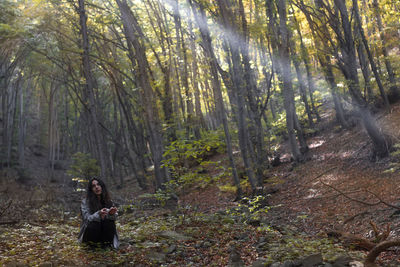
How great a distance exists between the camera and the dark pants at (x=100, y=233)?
183 inches

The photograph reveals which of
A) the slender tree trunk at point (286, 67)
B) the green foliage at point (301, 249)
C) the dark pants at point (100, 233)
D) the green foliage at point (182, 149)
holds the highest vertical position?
the slender tree trunk at point (286, 67)

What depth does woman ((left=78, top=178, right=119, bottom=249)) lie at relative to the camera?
456cm

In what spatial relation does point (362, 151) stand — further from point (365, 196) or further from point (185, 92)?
point (185, 92)

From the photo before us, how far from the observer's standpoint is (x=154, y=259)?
4.27m

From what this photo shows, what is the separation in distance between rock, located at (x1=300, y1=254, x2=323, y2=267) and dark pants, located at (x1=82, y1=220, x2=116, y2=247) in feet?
8.99

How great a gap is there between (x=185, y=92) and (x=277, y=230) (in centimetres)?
958

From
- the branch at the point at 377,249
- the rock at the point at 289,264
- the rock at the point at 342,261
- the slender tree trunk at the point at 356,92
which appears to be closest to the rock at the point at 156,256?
the rock at the point at 289,264

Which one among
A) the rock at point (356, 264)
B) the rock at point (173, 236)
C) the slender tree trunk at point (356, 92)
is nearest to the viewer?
the rock at point (356, 264)

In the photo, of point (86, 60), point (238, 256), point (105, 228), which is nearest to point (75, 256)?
point (105, 228)

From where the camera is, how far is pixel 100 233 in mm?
4668

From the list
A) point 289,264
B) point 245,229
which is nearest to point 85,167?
point 245,229

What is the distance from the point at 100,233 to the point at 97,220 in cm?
25

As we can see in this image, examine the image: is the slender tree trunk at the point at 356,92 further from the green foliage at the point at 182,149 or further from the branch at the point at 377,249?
the branch at the point at 377,249

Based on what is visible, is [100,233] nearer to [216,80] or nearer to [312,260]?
[312,260]
